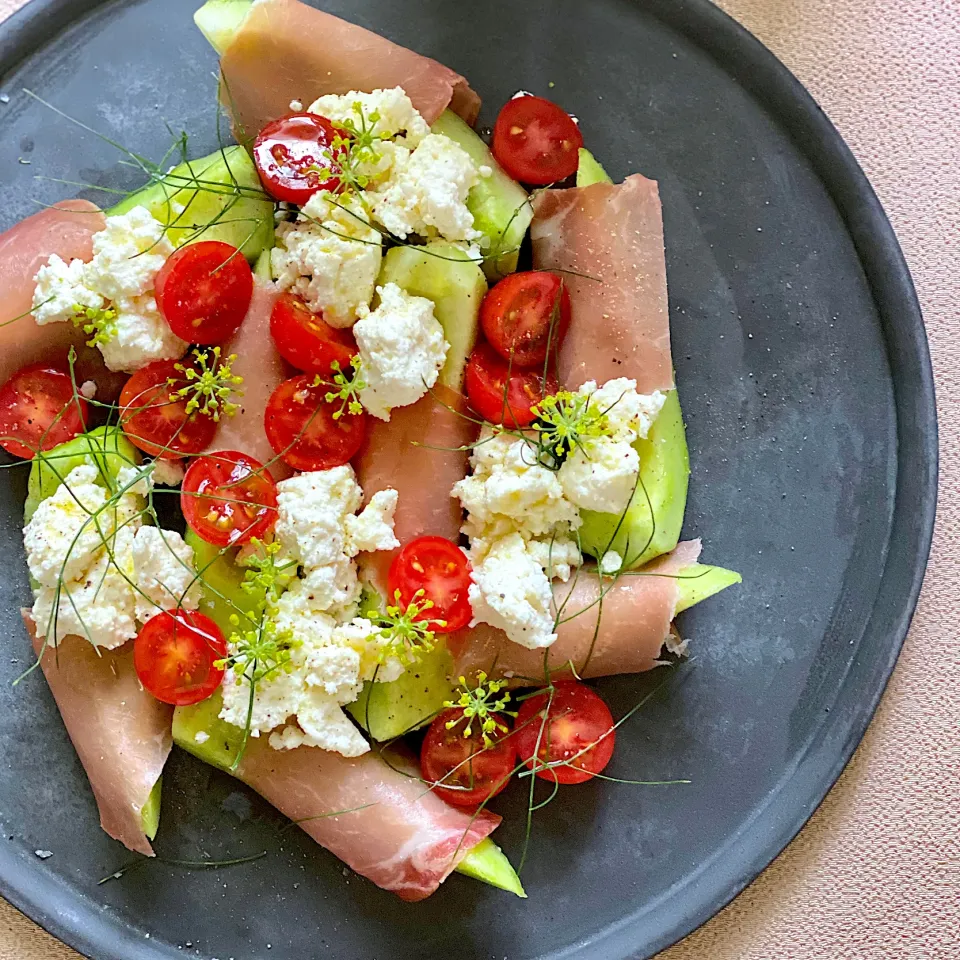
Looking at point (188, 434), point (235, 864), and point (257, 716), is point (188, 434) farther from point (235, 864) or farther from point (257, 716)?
point (235, 864)

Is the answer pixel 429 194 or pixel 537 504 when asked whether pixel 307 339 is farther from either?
pixel 537 504

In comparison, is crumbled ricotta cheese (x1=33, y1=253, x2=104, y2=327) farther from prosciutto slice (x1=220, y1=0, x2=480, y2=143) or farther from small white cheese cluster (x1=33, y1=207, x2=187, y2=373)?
prosciutto slice (x1=220, y1=0, x2=480, y2=143)

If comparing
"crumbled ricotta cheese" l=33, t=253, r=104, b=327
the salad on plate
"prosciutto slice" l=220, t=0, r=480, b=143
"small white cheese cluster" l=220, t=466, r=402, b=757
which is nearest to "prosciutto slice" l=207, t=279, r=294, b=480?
the salad on plate

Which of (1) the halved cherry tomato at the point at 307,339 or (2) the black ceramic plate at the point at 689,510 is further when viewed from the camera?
(2) the black ceramic plate at the point at 689,510

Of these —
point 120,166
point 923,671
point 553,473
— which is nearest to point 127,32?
point 120,166

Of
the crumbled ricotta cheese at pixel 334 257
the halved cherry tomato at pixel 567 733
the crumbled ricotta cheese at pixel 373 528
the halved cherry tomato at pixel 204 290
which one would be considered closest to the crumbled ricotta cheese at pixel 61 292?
the halved cherry tomato at pixel 204 290

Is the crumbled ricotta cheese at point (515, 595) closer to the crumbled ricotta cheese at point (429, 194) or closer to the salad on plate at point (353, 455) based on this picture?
the salad on plate at point (353, 455)
